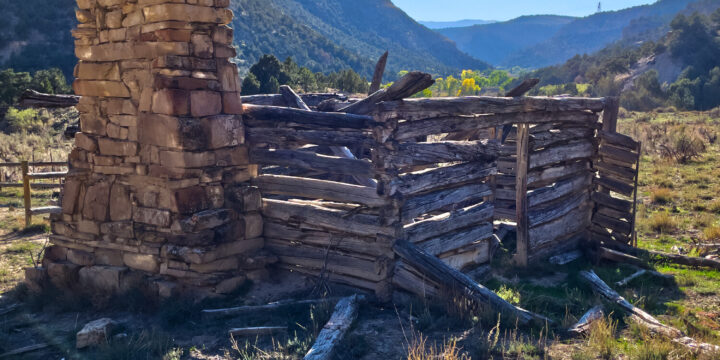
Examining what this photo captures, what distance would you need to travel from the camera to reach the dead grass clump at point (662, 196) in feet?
36.3

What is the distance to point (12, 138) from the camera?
17422 millimetres

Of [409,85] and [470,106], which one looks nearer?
[409,85]

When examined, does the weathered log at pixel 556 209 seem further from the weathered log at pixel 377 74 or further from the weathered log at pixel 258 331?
the weathered log at pixel 258 331

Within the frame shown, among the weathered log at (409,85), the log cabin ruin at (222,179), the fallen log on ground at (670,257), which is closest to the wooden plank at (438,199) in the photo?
the log cabin ruin at (222,179)

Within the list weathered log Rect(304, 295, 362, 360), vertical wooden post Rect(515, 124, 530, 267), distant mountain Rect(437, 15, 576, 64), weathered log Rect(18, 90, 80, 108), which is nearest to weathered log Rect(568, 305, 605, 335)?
weathered log Rect(304, 295, 362, 360)

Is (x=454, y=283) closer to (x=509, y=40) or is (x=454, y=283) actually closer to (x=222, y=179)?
(x=222, y=179)

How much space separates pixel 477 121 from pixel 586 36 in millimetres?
165501

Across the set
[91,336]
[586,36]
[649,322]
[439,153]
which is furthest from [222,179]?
[586,36]

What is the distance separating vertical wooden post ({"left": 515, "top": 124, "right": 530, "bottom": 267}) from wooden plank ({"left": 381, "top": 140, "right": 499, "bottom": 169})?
775 millimetres

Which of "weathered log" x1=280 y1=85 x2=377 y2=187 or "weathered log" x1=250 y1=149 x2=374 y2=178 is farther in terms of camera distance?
"weathered log" x1=280 y1=85 x2=377 y2=187

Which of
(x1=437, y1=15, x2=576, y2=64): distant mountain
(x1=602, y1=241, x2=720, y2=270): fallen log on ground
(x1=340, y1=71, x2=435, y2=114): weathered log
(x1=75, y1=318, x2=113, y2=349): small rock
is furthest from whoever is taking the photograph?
(x1=437, y1=15, x2=576, y2=64): distant mountain

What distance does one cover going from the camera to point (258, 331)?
471 cm

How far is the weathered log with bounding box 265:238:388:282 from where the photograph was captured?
5410 millimetres

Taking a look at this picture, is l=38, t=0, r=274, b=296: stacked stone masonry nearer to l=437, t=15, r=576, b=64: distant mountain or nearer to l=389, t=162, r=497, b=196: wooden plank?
l=389, t=162, r=497, b=196: wooden plank
